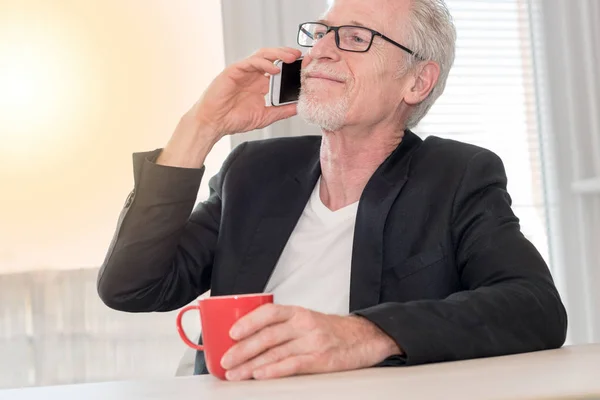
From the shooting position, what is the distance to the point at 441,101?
8.52 ft

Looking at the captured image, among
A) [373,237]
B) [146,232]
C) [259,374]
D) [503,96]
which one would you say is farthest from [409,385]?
[503,96]

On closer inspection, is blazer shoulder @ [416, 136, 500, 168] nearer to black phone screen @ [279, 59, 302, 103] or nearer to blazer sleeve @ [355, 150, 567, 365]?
blazer sleeve @ [355, 150, 567, 365]

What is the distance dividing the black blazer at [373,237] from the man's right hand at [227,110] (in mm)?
45

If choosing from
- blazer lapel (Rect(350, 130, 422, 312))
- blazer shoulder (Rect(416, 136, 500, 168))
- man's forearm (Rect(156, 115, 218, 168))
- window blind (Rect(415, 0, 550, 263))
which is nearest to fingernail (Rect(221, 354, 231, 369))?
blazer lapel (Rect(350, 130, 422, 312))

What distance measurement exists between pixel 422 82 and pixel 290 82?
0.96 ft

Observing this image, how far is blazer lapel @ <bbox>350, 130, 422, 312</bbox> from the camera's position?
1.43m

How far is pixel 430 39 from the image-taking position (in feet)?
5.66

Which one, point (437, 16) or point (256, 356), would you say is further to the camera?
point (437, 16)

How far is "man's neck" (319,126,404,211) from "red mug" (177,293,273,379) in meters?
0.73

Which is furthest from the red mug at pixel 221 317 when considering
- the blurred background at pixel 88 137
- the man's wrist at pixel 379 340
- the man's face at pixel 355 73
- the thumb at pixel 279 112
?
the blurred background at pixel 88 137

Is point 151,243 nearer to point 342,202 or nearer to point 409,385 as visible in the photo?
point 342,202

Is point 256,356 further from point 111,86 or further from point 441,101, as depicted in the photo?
point 441,101

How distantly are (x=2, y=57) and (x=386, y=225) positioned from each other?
1412 millimetres

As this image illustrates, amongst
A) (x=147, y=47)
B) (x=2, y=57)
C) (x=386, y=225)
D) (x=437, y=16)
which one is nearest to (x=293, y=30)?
(x=147, y=47)
